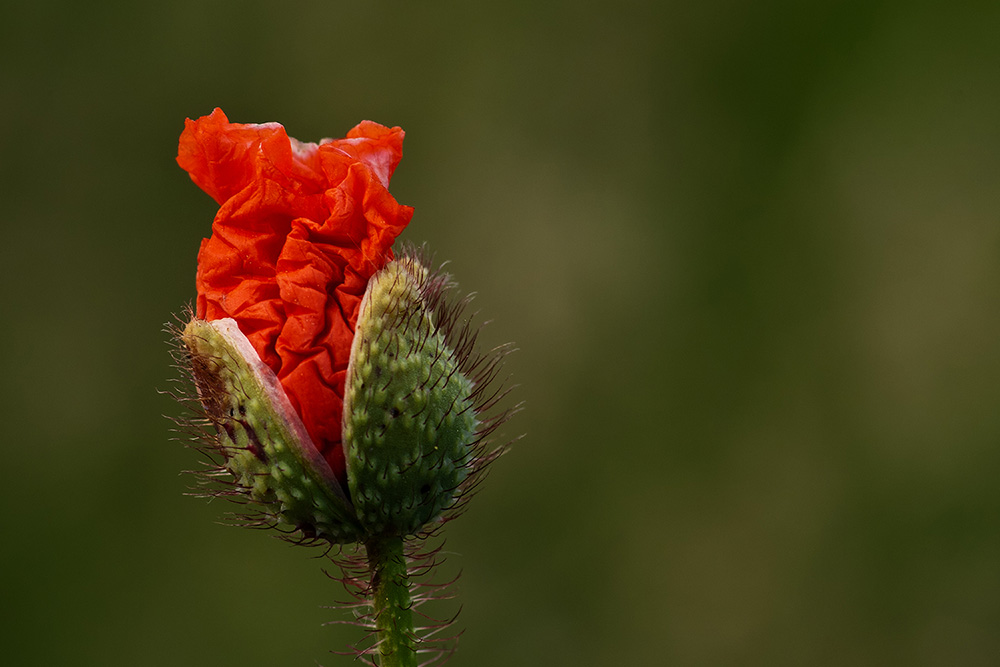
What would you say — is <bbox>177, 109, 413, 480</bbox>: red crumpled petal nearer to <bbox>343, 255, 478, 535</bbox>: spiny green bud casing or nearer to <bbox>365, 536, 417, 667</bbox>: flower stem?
<bbox>343, 255, 478, 535</bbox>: spiny green bud casing

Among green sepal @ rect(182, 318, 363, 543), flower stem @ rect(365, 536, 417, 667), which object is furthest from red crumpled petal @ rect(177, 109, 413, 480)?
flower stem @ rect(365, 536, 417, 667)

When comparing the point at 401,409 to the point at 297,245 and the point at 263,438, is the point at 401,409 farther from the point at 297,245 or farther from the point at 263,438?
the point at 297,245

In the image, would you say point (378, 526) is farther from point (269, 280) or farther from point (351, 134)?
point (351, 134)

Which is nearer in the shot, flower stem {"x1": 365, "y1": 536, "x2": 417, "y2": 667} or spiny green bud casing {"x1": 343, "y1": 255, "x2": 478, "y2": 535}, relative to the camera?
spiny green bud casing {"x1": 343, "y1": 255, "x2": 478, "y2": 535}

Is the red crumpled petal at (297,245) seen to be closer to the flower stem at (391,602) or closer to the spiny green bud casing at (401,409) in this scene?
the spiny green bud casing at (401,409)

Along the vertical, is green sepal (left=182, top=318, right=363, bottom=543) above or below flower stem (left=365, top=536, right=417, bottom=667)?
above
